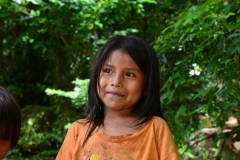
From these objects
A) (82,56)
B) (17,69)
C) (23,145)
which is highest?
(82,56)

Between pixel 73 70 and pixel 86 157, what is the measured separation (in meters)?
3.43

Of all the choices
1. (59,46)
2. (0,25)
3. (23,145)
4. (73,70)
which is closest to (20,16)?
(59,46)

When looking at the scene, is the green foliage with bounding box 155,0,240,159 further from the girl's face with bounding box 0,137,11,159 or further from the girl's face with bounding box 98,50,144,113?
the girl's face with bounding box 0,137,11,159

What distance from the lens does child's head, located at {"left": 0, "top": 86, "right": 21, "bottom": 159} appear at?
135 cm

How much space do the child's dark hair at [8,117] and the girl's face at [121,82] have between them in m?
0.34

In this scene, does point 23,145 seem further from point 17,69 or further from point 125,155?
point 125,155

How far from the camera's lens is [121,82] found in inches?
54.1

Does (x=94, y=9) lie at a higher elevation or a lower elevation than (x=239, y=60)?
higher

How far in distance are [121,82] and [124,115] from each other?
156mm

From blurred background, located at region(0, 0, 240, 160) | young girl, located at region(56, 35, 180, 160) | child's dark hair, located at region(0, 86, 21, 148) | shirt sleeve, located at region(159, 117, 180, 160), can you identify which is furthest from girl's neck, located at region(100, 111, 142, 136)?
blurred background, located at region(0, 0, 240, 160)

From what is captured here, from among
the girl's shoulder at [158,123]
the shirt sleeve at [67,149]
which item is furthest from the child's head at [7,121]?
the girl's shoulder at [158,123]

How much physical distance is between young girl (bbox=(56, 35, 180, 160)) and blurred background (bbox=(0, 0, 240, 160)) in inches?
15.7

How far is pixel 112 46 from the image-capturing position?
4.75 ft

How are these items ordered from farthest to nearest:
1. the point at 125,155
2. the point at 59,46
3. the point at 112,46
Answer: the point at 59,46 → the point at 112,46 → the point at 125,155
